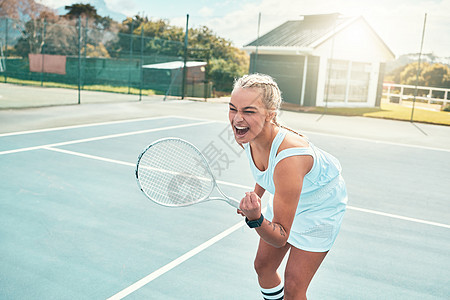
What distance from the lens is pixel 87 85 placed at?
2228 centimetres

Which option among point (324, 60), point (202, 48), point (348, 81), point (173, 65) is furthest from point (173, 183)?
point (202, 48)

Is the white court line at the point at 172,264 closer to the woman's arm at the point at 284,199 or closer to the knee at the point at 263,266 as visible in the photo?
the knee at the point at 263,266

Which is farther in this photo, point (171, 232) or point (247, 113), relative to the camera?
point (171, 232)

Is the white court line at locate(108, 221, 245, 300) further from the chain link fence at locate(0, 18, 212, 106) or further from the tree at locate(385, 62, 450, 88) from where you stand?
the chain link fence at locate(0, 18, 212, 106)

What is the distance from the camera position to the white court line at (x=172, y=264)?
118 inches

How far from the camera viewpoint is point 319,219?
2244 millimetres

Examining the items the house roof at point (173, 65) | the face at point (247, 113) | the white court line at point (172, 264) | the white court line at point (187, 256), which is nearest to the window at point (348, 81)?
the house roof at point (173, 65)

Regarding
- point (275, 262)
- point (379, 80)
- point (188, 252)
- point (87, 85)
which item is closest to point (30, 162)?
point (188, 252)

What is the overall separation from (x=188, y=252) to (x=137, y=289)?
28.2 inches

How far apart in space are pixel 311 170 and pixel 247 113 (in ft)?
1.33

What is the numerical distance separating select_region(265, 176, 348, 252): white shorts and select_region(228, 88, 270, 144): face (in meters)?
0.48

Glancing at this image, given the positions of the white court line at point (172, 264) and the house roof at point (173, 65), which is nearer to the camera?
the white court line at point (172, 264)

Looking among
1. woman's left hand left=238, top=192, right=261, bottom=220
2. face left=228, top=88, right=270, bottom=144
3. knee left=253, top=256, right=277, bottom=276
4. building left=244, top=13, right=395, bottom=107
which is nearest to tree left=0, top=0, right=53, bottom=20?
building left=244, top=13, right=395, bottom=107

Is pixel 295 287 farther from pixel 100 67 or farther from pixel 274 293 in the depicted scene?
pixel 100 67
